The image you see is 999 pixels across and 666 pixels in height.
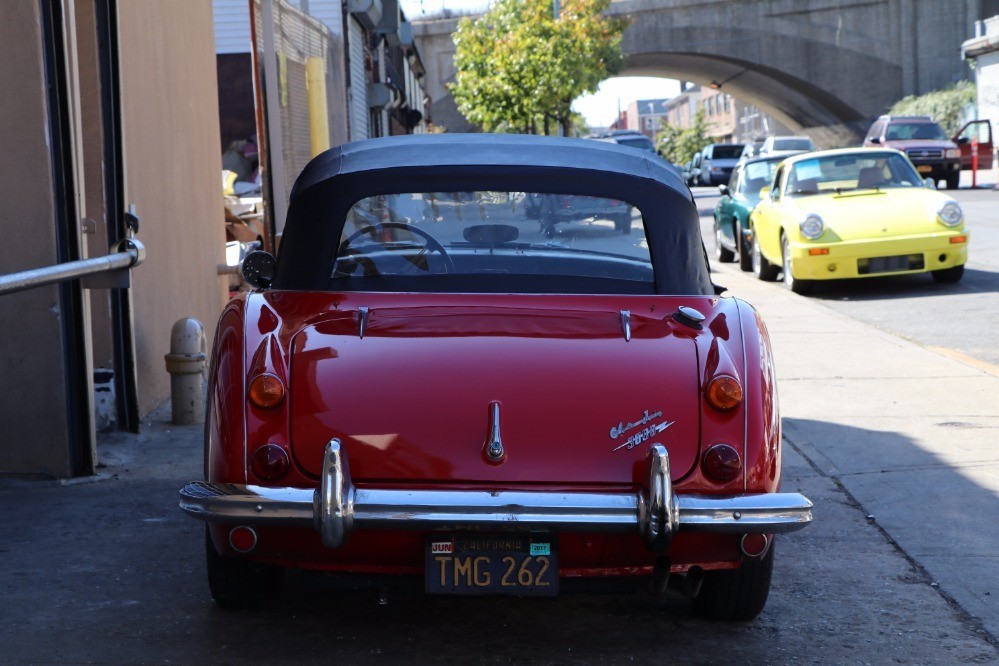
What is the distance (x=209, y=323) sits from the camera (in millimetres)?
9578

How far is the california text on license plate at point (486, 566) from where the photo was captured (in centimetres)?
349

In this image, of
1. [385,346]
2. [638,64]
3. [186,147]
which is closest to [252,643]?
[385,346]

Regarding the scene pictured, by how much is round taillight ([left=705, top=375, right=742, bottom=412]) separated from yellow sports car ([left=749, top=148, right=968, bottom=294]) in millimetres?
9496

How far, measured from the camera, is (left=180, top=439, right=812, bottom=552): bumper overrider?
133 inches

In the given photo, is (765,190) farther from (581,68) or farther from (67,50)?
(581,68)

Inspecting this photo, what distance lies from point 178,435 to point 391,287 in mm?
3392

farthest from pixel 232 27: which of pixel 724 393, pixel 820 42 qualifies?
pixel 820 42

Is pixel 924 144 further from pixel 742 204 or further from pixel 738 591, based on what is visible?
pixel 738 591

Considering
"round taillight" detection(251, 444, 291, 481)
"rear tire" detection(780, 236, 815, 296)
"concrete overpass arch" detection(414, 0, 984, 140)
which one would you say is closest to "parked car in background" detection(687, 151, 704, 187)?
"concrete overpass arch" detection(414, 0, 984, 140)

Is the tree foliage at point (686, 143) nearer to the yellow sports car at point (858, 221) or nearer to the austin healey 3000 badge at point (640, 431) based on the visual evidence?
the yellow sports car at point (858, 221)

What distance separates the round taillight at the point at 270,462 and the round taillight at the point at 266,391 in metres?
0.13

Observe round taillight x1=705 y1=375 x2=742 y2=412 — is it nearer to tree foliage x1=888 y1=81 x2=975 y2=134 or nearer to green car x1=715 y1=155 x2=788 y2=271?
green car x1=715 y1=155 x2=788 y2=271

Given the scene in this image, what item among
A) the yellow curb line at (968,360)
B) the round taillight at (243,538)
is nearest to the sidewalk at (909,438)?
the yellow curb line at (968,360)

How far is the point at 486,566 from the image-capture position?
3494mm
